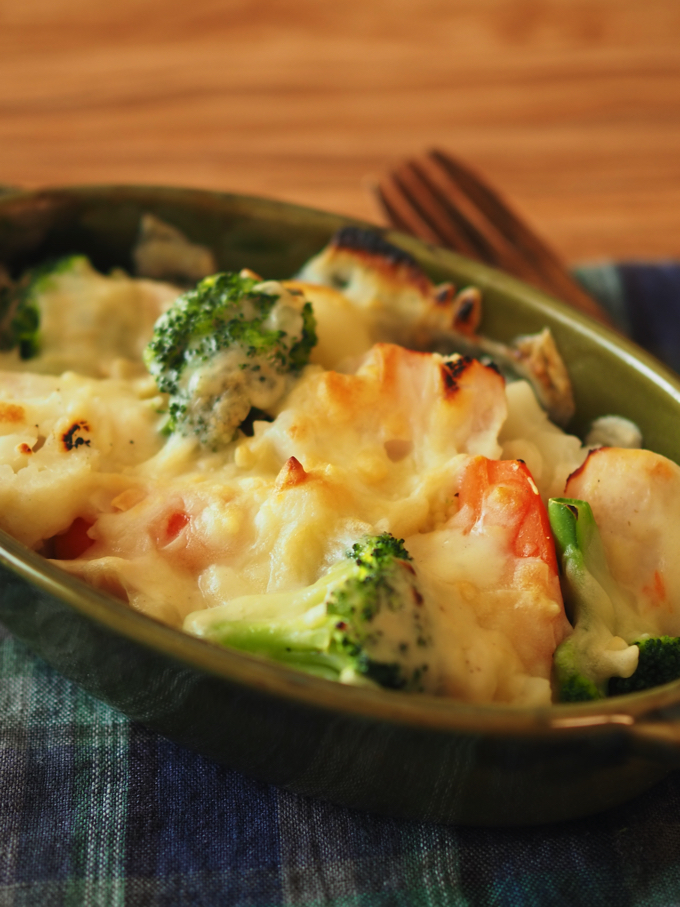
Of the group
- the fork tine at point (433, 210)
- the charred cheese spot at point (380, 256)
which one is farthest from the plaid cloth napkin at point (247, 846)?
the fork tine at point (433, 210)

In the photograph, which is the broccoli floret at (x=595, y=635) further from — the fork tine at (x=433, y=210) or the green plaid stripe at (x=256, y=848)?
the fork tine at (x=433, y=210)

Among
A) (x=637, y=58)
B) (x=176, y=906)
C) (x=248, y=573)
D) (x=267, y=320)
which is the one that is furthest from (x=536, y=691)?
(x=637, y=58)

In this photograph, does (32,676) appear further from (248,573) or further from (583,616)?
(583,616)

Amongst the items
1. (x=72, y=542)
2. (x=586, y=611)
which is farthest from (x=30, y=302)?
(x=586, y=611)

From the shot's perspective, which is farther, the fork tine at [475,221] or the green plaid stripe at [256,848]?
the fork tine at [475,221]

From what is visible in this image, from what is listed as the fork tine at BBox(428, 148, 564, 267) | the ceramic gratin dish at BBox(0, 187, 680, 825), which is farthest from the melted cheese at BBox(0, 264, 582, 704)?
the fork tine at BBox(428, 148, 564, 267)
